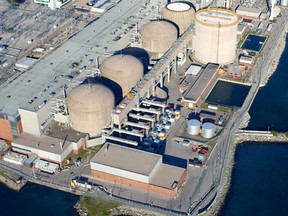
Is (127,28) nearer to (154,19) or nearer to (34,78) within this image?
(154,19)

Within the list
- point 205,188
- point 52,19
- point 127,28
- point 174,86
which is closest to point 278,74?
point 174,86

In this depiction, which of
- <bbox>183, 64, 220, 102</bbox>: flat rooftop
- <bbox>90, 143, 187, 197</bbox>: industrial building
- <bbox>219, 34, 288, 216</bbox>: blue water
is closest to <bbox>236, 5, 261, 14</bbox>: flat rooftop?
<bbox>183, 64, 220, 102</bbox>: flat rooftop

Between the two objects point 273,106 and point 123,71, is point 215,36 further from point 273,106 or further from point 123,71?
point 123,71

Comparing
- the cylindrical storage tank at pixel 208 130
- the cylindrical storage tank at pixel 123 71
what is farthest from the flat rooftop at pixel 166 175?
the cylindrical storage tank at pixel 123 71

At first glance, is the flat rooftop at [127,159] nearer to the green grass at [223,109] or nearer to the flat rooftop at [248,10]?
the green grass at [223,109]

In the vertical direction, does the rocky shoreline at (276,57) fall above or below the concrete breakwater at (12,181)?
→ above

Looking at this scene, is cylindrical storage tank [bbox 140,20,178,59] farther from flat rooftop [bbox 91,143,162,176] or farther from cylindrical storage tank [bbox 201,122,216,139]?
flat rooftop [bbox 91,143,162,176]

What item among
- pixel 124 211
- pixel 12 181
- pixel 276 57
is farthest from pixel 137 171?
pixel 276 57
